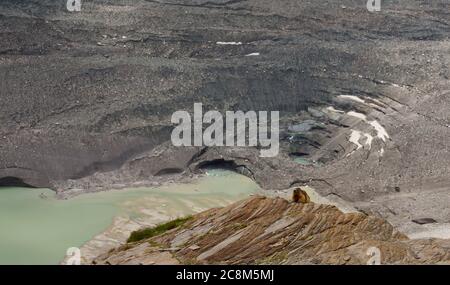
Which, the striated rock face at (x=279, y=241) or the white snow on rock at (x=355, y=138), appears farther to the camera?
the white snow on rock at (x=355, y=138)

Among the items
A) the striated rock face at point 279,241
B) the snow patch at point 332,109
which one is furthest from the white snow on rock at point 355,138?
the striated rock face at point 279,241

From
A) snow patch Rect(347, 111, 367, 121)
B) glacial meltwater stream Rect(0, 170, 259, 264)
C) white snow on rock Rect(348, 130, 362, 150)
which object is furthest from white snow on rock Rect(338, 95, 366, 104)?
glacial meltwater stream Rect(0, 170, 259, 264)

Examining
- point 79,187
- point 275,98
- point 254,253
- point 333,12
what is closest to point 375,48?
point 333,12

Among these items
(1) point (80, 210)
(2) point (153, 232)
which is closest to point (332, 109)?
(1) point (80, 210)

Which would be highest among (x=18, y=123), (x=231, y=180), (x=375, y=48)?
(x=375, y=48)

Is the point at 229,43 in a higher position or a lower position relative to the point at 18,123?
higher

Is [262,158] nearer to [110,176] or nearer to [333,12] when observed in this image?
[110,176]

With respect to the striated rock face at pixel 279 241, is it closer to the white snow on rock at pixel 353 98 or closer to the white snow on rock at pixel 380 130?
the white snow on rock at pixel 380 130
